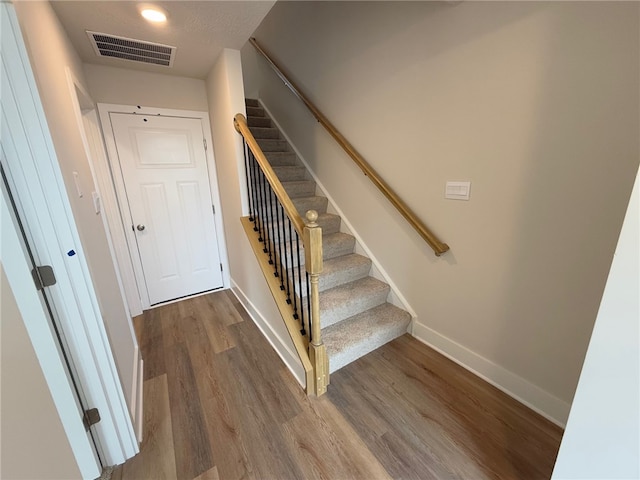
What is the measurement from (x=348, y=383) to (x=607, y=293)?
1419 millimetres

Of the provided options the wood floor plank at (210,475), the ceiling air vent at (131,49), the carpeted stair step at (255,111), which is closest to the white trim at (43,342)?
the wood floor plank at (210,475)

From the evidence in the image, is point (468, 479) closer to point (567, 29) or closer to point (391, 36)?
point (567, 29)

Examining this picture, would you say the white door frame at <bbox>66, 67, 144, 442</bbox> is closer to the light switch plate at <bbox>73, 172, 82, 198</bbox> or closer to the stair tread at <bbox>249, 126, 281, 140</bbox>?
the light switch plate at <bbox>73, 172, 82, 198</bbox>

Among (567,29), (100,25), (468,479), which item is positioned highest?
(100,25)

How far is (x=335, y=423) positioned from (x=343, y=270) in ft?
3.60

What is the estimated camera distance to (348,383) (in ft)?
5.56

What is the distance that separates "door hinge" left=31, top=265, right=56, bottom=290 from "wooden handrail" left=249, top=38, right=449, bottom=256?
191 cm

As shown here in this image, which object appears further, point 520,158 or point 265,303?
point 265,303

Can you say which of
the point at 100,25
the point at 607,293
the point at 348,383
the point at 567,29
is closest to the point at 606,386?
the point at 607,293

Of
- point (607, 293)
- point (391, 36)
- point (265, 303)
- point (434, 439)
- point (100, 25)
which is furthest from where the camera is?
point (265, 303)

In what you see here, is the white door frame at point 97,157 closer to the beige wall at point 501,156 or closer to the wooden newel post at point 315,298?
the wooden newel post at point 315,298

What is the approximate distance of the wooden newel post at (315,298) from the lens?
4.44 feet

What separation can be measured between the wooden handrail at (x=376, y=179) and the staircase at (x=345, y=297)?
2.00 ft

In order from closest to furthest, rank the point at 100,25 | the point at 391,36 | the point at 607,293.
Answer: the point at 607,293 < the point at 100,25 < the point at 391,36
